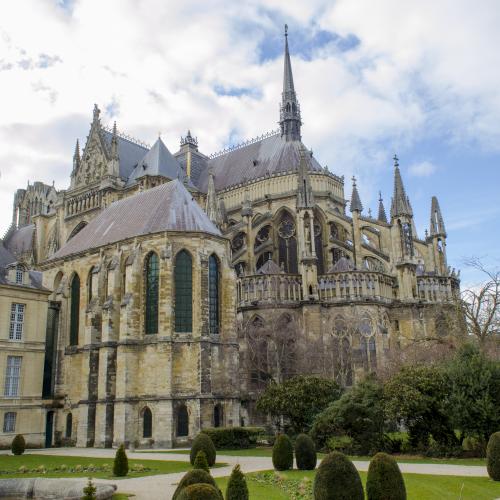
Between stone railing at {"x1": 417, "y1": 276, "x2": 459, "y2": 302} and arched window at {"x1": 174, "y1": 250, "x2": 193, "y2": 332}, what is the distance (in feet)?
60.2

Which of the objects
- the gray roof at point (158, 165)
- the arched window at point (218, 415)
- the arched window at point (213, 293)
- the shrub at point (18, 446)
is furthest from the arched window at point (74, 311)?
the gray roof at point (158, 165)

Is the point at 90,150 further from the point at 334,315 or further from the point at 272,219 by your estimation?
the point at 334,315

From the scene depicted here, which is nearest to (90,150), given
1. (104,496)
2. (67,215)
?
(67,215)

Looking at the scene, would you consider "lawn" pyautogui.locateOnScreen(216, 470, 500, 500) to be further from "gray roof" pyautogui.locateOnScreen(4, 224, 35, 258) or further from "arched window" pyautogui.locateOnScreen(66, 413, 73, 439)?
"gray roof" pyautogui.locateOnScreen(4, 224, 35, 258)

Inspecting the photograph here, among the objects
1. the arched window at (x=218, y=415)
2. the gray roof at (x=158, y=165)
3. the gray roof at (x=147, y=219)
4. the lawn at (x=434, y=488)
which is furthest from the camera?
the gray roof at (x=158, y=165)

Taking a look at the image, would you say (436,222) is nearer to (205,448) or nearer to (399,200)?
(399,200)

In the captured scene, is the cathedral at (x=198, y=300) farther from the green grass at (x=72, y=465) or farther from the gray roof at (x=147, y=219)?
the green grass at (x=72, y=465)

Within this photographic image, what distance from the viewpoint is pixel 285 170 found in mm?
51281

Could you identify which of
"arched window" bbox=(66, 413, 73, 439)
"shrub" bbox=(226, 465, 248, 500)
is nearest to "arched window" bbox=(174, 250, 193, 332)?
"arched window" bbox=(66, 413, 73, 439)

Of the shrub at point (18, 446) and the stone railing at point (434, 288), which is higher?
the stone railing at point (434, 288)

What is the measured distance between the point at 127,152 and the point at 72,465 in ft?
131

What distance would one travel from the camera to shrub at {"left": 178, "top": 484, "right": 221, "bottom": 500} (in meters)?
9.40

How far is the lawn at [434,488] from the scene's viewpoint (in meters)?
13.4

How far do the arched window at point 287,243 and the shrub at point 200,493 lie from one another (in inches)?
1459
